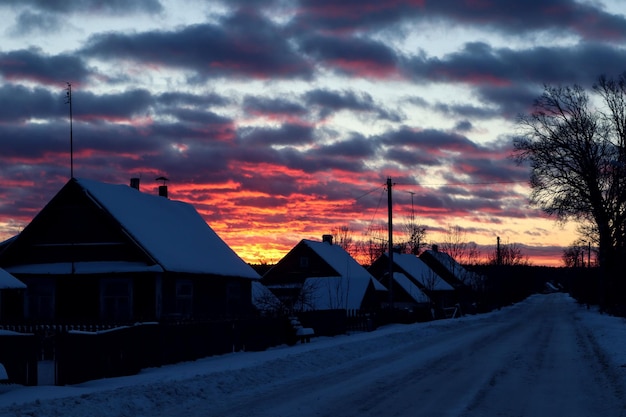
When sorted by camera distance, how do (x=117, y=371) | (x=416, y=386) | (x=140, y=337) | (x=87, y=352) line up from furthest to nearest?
(x=140, y=337) → (x=117, y=371) → (x=87, y=352) → (x=416, y=386)

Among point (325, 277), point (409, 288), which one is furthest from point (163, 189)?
point (409, 288)

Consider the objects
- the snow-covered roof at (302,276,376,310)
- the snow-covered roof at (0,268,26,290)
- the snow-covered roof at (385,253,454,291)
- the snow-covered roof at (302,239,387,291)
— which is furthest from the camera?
the snow-covered roof at (385,253,454,291)

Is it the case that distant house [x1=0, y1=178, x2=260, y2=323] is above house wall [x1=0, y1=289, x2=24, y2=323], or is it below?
above

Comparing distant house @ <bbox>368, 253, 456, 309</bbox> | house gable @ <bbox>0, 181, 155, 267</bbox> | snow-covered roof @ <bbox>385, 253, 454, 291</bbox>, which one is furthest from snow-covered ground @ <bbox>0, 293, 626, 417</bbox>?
snow-covered roof @ <bbox>385, 253, 454, 291</bbox>

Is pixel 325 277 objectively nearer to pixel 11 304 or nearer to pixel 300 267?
pixel 300 267

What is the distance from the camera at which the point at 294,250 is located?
64.4 m

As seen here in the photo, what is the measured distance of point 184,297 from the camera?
3347cm

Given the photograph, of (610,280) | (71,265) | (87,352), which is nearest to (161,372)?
(87,352)

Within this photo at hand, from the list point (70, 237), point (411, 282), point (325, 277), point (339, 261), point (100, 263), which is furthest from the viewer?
point (411, 282)

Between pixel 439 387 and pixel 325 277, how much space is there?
4307 centimetres

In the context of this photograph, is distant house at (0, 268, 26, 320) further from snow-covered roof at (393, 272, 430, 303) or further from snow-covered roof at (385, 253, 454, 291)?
snow-covered roof at (385, 253, 454, 291)

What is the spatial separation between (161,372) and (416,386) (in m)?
6.69

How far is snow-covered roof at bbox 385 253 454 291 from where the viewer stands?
85.4 metres

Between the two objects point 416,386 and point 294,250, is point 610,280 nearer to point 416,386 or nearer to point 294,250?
point 294,250
